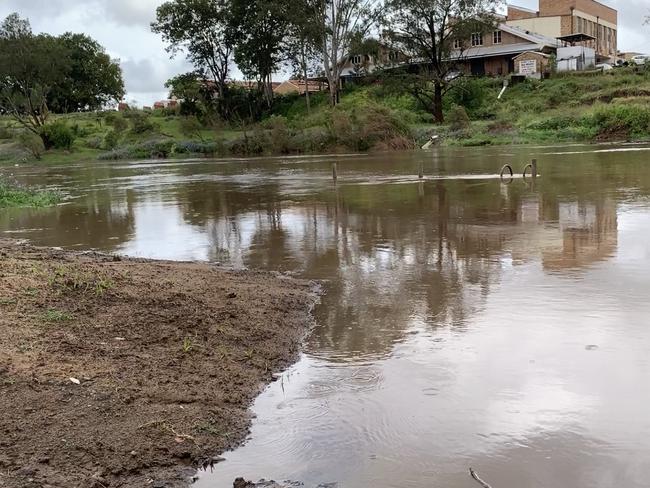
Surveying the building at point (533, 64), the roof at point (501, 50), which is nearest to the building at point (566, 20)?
the roof at point (501, 50)

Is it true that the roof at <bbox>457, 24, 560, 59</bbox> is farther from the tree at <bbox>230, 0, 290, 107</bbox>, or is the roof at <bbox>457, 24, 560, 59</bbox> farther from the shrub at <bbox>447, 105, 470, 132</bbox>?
the tree at <bbox>230, 0, 290, 107</bbox>

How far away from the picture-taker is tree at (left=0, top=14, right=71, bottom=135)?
6525 centimetres

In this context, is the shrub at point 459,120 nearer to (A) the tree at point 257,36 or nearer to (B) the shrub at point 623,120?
(B) the shrub at point 623,120

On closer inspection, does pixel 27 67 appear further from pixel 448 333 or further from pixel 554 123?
pixel 448 333

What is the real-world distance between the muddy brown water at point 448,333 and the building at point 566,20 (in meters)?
68.5

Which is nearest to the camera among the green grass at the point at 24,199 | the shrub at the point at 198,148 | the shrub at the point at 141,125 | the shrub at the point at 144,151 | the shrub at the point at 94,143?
the green grass at the point at 24,199

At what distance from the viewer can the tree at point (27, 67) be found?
65.2 meters

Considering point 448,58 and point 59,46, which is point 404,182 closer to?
point 448,58

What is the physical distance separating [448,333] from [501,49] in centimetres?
6914

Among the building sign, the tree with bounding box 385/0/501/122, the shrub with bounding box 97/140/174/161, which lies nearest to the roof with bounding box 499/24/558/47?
the building sign

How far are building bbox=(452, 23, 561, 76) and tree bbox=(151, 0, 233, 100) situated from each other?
81.4 feet

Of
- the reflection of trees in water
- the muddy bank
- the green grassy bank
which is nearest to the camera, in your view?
the muddy bank

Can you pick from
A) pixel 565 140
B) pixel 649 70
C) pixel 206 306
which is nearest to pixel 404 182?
pixel 206 306

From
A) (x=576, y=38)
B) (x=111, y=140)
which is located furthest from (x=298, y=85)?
(x=111, y=140)
